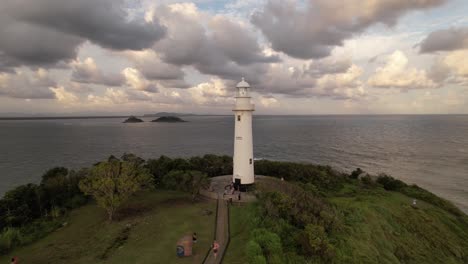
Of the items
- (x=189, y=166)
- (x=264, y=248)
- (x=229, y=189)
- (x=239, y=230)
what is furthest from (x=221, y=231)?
(x=189, y=166)

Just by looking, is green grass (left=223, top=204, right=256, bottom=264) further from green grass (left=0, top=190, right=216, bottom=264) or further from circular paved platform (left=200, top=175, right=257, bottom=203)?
green grass (left=0, top=190, right=216, bottom=264)

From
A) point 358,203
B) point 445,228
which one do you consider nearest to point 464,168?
point 445,228

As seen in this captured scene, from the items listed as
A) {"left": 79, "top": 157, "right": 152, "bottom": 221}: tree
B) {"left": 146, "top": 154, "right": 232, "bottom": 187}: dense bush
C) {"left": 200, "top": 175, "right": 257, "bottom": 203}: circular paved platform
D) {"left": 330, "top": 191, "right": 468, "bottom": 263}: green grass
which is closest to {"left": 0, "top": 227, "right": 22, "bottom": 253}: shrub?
{"left": 79, "top": 157, "right": 152, "bottom": 221}: tree

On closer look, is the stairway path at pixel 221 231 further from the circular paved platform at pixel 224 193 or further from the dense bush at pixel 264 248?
the dense bush at pixel 264 248

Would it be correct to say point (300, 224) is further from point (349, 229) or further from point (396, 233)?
point (396, 233)

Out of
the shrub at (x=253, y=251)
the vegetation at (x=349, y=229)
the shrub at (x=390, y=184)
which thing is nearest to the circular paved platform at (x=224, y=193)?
the vegetation at (x=349, y=229)

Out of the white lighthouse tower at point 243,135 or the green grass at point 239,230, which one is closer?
the green grass at point 239,230

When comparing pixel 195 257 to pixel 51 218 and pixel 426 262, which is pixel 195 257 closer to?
pixel 51 218
